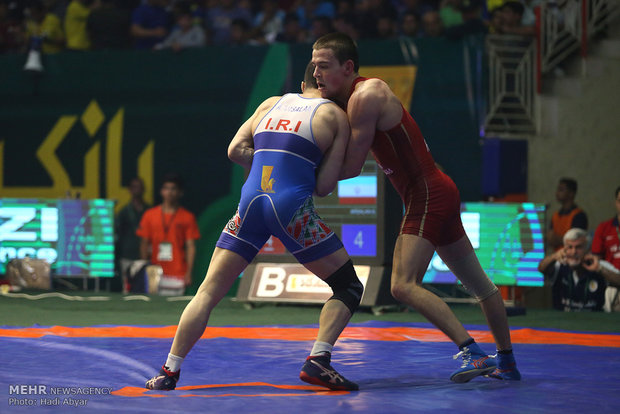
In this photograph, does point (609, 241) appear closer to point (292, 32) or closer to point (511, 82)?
point (511, 82)

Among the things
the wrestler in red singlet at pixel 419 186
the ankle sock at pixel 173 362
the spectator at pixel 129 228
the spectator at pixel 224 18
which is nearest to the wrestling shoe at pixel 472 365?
the wrestler in red singlet at pixel 419 186

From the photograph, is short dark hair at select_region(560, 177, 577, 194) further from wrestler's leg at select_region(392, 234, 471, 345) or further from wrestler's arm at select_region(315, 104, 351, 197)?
wrestler's arm at select_region(315, 104, 351, 197)

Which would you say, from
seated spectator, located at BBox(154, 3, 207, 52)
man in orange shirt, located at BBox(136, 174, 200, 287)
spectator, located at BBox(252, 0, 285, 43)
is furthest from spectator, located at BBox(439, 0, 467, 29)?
man in orange shirt, located at BBox(136, 174, 200, 287)

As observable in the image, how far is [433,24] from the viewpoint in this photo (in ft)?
33.6

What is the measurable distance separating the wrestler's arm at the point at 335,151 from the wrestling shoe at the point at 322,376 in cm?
77

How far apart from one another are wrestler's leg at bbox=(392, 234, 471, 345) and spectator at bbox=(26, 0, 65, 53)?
28.0 ft

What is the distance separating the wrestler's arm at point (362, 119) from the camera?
4199 mm

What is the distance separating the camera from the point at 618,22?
988 centimetres

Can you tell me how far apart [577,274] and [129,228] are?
503cm

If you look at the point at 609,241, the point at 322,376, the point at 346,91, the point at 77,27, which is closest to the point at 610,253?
the point at 609,241

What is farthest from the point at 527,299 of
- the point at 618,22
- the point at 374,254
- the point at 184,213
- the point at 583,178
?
the point at 184,213

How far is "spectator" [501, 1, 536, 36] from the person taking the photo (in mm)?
9797

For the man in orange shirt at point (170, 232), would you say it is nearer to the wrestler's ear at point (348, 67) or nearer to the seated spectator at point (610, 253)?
the seated spectator at point (610, 253)

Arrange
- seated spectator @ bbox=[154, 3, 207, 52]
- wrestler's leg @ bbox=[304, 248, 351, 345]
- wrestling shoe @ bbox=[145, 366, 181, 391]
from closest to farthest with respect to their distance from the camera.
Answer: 1. wrestling shoe @ bbox=[145, 366, 181, 391]
2. wrestler's leg @ bbox=[304, 248, 351, 345]
3. seated spectator @ bbox=[154, 3, 207, 52]
